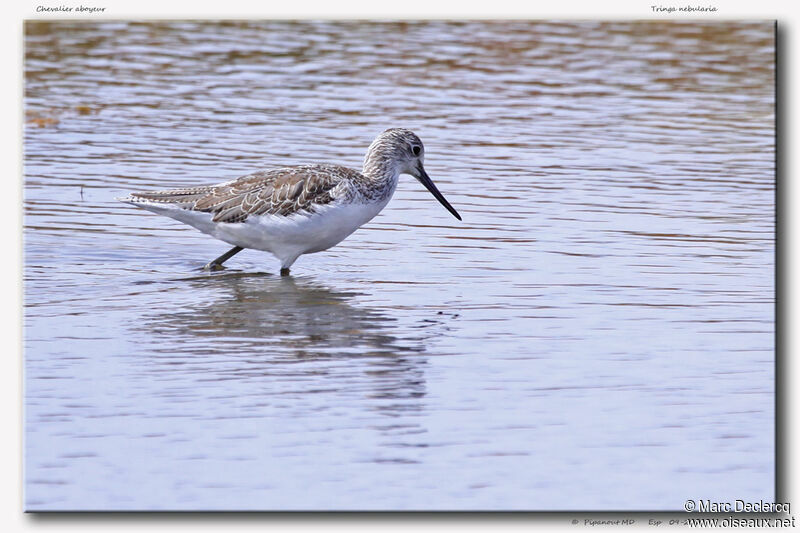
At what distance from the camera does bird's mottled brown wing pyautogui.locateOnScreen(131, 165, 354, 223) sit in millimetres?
11719

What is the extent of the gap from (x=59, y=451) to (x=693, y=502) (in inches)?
143

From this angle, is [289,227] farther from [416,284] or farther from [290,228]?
[416,284]

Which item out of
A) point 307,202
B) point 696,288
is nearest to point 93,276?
point 307,202

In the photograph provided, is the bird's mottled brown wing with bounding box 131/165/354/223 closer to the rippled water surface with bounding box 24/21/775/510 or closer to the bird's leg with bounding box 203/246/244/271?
the bird's leg with bounding box 203/246/244/271

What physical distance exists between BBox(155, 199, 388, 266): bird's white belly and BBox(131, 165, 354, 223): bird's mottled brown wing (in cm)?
7

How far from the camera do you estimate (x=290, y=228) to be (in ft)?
38.1

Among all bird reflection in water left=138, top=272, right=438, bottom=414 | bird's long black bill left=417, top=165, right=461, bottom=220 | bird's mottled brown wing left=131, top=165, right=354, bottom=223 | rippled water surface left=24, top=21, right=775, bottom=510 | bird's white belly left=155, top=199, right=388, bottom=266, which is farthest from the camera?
bird's long black bill left=417, top=165, right=461, bottom=220

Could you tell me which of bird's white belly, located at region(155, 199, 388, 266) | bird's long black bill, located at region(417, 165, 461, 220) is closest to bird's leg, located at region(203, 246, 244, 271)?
bird's white belly, located at region(155, 199, 388, 266)

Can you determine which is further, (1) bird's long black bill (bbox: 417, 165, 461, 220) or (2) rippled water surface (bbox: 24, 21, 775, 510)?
(1) bird's long black bill (bbox: 417, 165, 461, 220)

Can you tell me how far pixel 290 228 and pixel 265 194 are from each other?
47 cm

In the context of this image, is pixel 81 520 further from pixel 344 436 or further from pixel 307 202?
pixel 307 202

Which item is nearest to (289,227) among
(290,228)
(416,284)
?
(290,228)

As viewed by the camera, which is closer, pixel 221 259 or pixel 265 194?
pixel 265 194

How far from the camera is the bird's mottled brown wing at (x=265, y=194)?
38.4 feet
